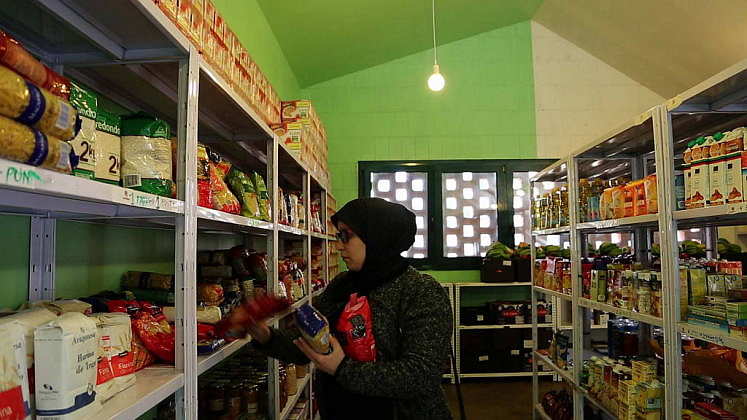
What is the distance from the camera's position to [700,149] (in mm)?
2057

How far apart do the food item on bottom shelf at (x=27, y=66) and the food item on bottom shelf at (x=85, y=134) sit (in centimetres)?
5

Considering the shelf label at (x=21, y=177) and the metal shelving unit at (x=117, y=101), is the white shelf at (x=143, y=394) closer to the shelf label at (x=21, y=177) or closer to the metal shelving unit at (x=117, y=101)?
the metal shelving unit at (x=117, y=101)

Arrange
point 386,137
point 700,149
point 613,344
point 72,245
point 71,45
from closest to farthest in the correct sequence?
point 71,45
point 72,245
point 700,149
point 613,344
point 386,137

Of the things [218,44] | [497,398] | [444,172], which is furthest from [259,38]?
[497,398]

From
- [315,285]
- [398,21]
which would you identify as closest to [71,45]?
[315,285]

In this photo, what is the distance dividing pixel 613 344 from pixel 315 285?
2121mm

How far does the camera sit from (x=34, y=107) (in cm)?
76

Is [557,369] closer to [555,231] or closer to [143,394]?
[555,231]

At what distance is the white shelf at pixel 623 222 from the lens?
2360 mm

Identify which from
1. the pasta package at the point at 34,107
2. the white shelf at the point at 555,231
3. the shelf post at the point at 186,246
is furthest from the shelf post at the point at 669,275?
the pasta package at the point at 34,107

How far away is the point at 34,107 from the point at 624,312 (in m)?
2.74

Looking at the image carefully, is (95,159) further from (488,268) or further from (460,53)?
(460,53)

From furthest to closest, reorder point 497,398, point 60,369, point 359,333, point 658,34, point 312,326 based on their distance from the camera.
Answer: point 497,398, point 658,34, point 359,333, point 312,326, point 60,369

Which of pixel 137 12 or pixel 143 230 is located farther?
pixel 143 230
